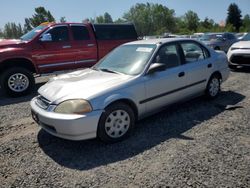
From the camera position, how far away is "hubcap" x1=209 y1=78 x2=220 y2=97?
573 cm

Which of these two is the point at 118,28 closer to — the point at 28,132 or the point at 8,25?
the point at 28,132

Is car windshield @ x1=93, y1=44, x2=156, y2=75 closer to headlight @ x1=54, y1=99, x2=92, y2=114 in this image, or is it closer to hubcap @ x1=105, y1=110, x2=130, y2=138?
hubcap @ x1=105, y1=110, x2=130, y2=138

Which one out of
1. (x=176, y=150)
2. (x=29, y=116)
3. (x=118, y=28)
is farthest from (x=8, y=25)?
(x=176, y=150)

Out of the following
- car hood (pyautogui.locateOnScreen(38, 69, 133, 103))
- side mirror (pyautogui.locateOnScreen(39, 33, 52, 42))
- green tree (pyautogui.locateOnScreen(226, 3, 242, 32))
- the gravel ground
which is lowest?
the gravel ground

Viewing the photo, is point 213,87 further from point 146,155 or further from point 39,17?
point 39,17

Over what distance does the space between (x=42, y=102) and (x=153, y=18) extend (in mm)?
85605

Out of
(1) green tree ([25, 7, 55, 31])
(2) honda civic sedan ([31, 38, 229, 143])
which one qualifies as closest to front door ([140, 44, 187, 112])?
(2) honda civic sedan ([31, 38, 229, 143])

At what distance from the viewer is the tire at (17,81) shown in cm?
674

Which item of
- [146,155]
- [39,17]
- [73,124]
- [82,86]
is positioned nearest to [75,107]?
[73,124]

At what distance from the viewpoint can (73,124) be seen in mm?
3424

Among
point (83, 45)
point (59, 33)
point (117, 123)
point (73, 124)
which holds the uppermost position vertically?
point (59, 33)

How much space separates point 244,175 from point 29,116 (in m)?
4.08

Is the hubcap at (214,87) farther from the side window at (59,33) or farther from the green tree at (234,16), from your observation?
the green tree at (234,16)

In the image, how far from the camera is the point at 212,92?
5.78 meters
